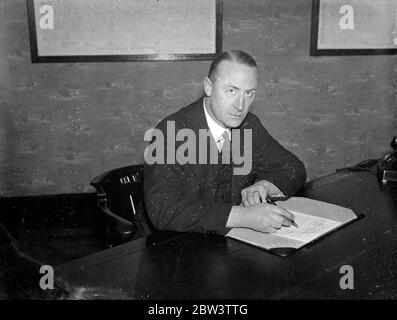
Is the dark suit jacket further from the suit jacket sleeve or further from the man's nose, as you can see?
the man's nose

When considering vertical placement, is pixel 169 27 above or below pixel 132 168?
above

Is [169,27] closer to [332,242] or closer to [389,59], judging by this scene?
[389,59]

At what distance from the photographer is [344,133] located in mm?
3850

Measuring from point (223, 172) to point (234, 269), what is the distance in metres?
0.73

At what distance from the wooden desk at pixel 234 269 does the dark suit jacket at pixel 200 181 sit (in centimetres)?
7

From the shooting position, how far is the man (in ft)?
5.09

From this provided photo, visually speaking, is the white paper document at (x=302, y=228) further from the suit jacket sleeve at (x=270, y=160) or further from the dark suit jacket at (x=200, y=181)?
the suit jacket sleeve at (x=270, y=160)

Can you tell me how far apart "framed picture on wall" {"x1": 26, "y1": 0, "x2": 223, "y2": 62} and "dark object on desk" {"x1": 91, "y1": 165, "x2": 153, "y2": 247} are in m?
1.62

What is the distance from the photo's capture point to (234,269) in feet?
4.25

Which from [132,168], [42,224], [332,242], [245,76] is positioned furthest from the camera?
[42,224]

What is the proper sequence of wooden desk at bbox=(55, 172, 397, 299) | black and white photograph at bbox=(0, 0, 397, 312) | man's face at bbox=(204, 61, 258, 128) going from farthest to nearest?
black and white photograph at bbox=(0, 0, 397, 312), man's face at bbox=(204, 61, 258, 128), wooden desk at bbox=(55, 172, 397, 299)

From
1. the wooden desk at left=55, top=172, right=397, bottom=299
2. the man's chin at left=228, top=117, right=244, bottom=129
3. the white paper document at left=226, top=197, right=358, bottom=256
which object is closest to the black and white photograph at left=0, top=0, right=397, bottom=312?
the man's chin at left=228, top=117, right=244, bottom=129
